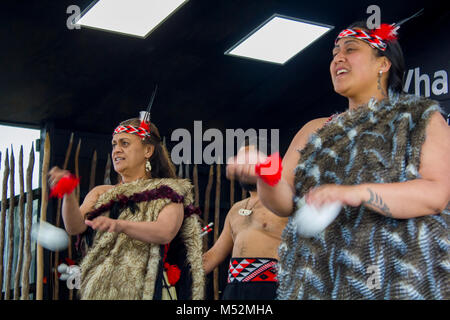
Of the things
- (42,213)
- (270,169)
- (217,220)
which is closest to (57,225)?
(42,213)

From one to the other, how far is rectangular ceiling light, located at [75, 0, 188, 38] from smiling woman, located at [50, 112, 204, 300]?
4.05ft

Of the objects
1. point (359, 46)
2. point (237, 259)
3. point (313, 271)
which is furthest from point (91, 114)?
point (313, 271)

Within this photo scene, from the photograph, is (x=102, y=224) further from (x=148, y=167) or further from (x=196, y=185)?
(x=196, y=185)

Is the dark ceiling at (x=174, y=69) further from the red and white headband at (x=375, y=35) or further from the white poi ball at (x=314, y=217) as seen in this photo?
the white poi ball at (x=314, y=217)

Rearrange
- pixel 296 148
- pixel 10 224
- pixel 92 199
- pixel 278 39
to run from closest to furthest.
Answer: pixel 296 148 < pixel 92 199 < pixel 278 39 < pixel 10 224

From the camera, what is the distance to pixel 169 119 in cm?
550

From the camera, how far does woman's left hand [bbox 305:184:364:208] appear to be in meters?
1.38

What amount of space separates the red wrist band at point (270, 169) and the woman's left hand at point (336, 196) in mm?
108

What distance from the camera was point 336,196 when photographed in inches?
54.5

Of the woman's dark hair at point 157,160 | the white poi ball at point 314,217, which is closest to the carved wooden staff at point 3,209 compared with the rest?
the woman's dark hair at point 157,160

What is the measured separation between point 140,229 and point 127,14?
2.04 m

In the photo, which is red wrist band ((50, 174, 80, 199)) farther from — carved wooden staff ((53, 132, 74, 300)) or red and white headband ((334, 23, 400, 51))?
carved wooden staff ((53, 132, 74, 300))
